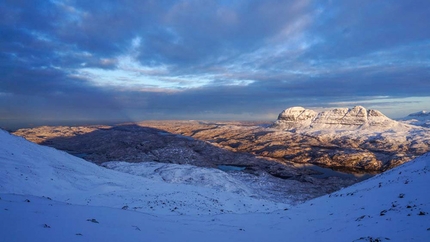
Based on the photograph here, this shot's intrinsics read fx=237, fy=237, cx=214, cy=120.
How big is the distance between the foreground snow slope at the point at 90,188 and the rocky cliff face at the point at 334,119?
124 meters

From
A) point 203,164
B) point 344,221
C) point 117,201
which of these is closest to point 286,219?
point 344,221

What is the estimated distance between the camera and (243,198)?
30.4m

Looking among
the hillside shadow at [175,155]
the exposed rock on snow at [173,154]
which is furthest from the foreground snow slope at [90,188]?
the exposed rock on snow at [173,154]

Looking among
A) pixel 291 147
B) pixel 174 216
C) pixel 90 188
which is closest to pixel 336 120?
pixel 291 147

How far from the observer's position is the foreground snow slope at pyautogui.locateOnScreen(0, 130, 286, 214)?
2100cm

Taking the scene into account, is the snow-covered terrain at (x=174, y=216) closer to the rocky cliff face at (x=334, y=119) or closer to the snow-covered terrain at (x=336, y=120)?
the snow-covered terrain at (x=336, y=120)

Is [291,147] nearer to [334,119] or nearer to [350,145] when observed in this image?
[350,145]

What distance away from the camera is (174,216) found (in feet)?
54.4

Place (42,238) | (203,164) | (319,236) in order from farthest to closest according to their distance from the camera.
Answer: (203,164), (319,236), (42,238)

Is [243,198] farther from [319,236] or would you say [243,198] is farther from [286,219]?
[319,236]

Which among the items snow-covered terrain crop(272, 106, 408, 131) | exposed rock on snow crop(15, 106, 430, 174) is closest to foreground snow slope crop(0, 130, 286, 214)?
exposed rock on snow crop(15, 106, 430, 174)

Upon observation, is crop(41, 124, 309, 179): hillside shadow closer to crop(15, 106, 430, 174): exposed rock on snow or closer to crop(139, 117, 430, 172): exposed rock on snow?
crop(15, 106, 430, 174): exposed rock on snow

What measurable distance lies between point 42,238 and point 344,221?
13.5 metres

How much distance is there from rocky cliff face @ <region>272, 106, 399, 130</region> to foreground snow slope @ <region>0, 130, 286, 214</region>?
124308 mm
